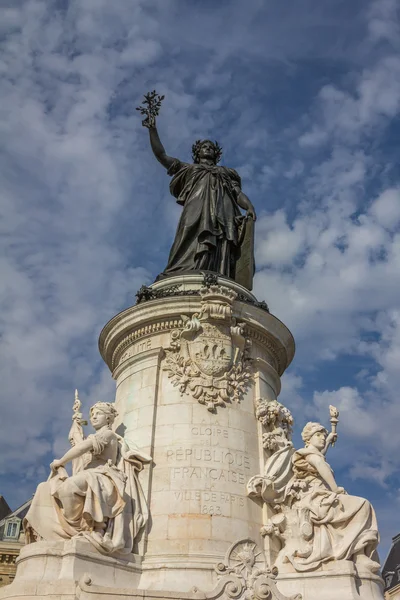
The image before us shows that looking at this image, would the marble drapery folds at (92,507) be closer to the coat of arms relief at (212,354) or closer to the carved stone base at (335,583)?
the coat of arms relief at (212,354)

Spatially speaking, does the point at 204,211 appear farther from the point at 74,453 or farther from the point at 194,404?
the point at 74,453

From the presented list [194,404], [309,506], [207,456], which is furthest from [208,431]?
[309,506]

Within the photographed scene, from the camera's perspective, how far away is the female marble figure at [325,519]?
38.1 ft

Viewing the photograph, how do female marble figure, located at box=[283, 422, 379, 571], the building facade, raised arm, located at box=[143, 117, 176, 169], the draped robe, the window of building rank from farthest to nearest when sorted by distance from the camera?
the window of building, the building facade, raised arm, located at box=[143, 117, 176, 169], the draped robe, female marble figure, located at box=[283, 422, 379, 571]

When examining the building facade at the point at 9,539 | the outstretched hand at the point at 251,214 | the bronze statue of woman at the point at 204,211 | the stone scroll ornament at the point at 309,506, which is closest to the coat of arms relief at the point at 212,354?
the stone scroll ornament at the point at 309,506

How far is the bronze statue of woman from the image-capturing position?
672 inches

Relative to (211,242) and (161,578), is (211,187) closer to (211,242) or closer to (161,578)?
(211,242)

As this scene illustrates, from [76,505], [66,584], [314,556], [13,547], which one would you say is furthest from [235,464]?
[13,547]

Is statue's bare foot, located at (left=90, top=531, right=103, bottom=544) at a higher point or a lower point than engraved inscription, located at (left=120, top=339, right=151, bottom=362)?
lower

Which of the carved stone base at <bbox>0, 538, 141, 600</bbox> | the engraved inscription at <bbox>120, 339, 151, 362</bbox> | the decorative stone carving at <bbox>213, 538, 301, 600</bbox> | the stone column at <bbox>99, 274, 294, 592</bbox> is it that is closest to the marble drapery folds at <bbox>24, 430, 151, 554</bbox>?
the carved stone base at <bbox>0, 538, 141, 600</bbox>

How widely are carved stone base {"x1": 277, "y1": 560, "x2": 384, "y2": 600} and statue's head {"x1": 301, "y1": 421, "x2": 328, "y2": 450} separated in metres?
2.46

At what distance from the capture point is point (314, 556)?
11.6m

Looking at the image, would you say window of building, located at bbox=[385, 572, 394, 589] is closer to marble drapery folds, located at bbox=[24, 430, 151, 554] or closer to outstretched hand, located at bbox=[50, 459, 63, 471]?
Answer: marble drapery folds, located at bbox=[24, 430, 151, 554]

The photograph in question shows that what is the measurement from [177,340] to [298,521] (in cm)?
446
